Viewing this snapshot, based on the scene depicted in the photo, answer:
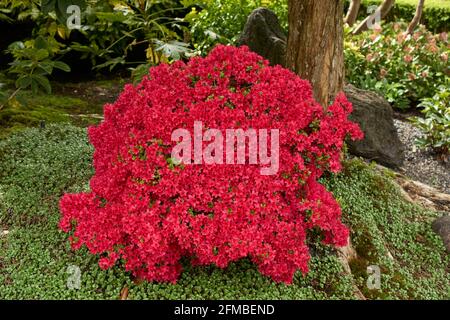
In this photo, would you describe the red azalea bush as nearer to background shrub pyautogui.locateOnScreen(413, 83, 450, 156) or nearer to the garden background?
the garden background

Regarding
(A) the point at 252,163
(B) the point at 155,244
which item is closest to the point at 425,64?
(A) the point at 252,163

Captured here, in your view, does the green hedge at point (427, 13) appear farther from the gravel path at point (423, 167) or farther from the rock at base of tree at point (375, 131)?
the rock at base of tree at point (375, 131)

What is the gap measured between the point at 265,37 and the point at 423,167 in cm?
221

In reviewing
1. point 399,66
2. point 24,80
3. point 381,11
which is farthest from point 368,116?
point 381,11

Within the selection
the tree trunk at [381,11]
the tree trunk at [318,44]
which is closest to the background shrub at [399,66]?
the tree trunk at [381,11]

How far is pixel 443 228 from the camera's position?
419cm

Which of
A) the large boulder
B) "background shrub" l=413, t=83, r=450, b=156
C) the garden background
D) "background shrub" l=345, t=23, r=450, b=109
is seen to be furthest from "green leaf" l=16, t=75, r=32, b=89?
"background shrub" l=345, t=23, r=450, b=109

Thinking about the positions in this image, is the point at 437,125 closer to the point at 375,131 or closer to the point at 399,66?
the point at 375,131

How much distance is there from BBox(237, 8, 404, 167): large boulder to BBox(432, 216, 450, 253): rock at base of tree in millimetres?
1171

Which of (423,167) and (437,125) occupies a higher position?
(437,125)

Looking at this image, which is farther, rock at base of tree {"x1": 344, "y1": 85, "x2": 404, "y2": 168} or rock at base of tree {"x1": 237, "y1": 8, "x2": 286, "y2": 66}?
rock at base of tree {"x1": 237, "y1": 8, "x2": 286, "y2": 66}

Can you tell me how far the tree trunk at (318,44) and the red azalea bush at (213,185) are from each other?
97 cm

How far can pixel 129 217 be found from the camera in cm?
269

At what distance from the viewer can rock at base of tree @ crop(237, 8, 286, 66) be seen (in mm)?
5789
